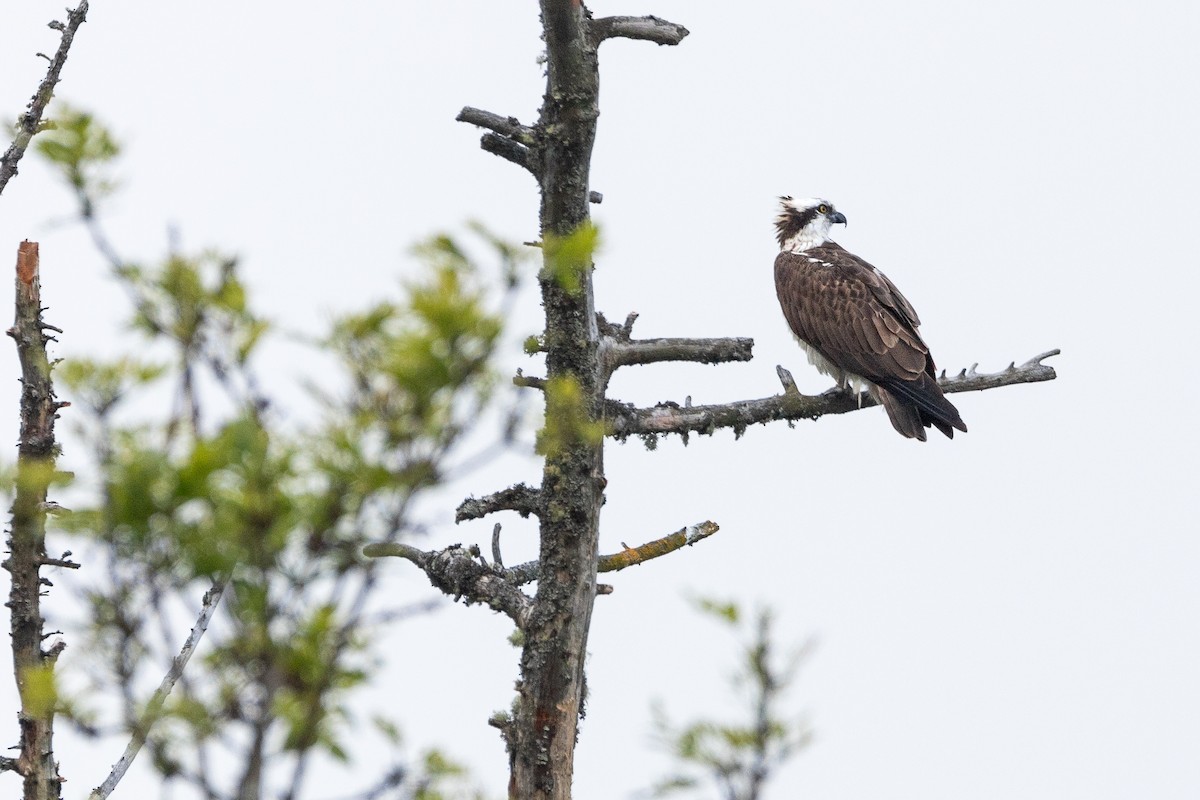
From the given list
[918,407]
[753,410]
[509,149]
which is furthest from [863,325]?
[509,149]

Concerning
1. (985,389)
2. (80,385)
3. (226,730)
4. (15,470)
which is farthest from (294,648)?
(985,389)

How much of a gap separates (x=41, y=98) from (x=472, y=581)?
9.00 feet

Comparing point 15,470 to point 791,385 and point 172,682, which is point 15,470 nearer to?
point 172,682

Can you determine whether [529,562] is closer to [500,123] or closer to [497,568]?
[497,568]

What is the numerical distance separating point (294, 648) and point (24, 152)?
4.16m

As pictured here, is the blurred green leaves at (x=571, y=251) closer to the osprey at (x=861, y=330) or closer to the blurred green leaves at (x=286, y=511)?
the blurred green leaves at (x=286, y=511)

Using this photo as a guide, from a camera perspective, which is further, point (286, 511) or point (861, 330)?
point (861, 330)

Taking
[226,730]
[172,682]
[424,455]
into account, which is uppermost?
[424,455]

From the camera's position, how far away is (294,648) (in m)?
3.00

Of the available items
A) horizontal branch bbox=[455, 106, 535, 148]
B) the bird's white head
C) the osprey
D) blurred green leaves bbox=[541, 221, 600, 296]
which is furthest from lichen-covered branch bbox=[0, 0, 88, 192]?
the bird's white head

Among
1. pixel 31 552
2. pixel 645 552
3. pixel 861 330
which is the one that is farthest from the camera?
pixel 861 330

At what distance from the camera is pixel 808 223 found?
12.6 meters

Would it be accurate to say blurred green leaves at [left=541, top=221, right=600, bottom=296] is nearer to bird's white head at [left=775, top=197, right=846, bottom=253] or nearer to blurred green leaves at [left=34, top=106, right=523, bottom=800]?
blurred green leaves at [left=34, top=106, right=523, bottom=800]

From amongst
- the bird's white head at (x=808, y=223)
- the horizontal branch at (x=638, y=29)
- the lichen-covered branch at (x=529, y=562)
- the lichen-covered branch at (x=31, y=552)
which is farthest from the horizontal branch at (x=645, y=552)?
the bird's white head at (x=808, y=223)
